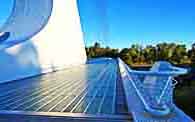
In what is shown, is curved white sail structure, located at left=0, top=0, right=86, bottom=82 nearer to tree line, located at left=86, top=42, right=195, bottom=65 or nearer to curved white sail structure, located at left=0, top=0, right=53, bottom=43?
curved white sail structure, located at left=0, top=0, right=53, bottom=43

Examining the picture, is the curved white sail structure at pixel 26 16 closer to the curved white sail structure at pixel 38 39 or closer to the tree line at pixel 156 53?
the curved white sail structure at pixel 38 39

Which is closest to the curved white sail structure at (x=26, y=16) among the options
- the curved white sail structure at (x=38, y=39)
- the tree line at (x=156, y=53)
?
the curved white sail structure at (x=38, y=39)

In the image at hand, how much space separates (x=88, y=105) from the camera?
2.42 m

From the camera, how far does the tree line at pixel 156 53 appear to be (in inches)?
801

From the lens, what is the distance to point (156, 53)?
74.8ft

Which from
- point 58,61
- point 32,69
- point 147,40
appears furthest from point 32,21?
point 147,40

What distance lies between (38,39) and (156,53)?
59.3 ft

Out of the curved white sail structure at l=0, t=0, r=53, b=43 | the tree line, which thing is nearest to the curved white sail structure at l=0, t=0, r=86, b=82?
the curved white sail structure at l=0, t=0, r=53, b=43

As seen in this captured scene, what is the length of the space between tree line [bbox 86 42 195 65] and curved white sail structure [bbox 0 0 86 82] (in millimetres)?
11443

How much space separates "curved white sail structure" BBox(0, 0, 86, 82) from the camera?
15.1ft

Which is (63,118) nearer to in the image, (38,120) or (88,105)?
(38,120)

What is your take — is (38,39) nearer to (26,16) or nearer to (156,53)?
(26,16)

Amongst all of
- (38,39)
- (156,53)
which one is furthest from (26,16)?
(156,53)

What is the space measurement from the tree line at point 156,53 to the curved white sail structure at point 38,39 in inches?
451
